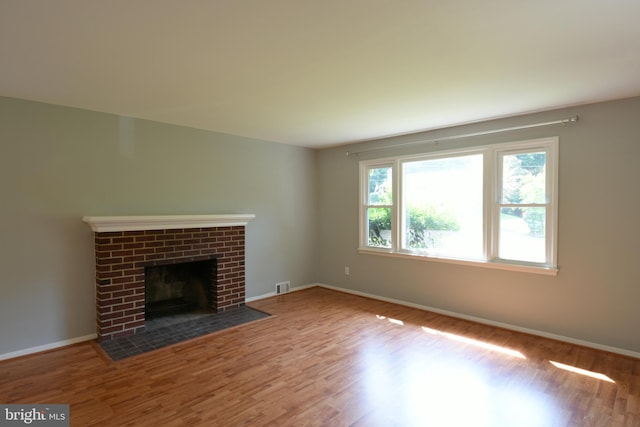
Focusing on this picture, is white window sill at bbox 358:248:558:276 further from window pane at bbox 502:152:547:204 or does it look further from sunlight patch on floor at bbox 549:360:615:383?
sunlight patch on floor at bbox 549:360:615:383

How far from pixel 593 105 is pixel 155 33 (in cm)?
376

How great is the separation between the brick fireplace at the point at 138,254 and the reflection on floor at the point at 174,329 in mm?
161

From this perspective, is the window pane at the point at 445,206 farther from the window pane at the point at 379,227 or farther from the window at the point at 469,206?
the window pane at the point at 379,227

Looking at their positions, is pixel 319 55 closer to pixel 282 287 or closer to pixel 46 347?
pixel 46 347

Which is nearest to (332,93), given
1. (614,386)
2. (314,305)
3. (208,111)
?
(208,111)

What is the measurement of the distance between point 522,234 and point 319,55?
295cm

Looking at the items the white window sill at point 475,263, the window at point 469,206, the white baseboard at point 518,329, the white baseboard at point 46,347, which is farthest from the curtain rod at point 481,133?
the white baseboard at point 46,347

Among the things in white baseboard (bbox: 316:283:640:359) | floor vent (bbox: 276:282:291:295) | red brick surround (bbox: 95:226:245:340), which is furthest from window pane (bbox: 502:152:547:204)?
red brick surround (bbox: 95:226:245:340)

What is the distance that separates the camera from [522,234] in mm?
3682

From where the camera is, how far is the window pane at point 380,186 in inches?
193

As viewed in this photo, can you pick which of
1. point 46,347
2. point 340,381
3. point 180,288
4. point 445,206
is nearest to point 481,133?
point 445,206

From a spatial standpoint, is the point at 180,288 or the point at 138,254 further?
the point at 180,288

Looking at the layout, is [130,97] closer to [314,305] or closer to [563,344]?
[314,305]

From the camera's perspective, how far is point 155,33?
191 centimetres
